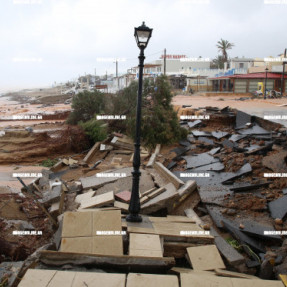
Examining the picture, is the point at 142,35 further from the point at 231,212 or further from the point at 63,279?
the point at 231,212

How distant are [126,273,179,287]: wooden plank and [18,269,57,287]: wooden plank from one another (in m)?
0.98

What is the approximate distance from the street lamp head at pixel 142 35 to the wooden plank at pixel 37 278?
407 centimetres

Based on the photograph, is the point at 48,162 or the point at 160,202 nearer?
the point at 160,202

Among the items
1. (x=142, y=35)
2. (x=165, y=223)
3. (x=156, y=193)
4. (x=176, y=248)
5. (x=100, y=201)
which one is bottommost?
(x=176, y=248)

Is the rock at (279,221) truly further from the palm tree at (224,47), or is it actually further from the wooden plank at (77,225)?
the palm tree at (224,47)

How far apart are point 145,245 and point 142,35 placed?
12.1ft

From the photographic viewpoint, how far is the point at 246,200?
7648 millimetres

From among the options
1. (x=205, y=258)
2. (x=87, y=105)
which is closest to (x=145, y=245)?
(x=205, y=258)

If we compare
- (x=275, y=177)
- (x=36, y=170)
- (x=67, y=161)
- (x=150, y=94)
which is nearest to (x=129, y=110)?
(x=150, y=94)

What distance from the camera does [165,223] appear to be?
239 inches

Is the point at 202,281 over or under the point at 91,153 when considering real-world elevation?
over

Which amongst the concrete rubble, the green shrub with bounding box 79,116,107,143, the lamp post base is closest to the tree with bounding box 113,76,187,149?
the concrete rubble

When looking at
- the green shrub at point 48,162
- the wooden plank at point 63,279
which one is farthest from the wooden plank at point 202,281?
the green shrub at point 48,162

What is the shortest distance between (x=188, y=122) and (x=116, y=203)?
36.6 ft
